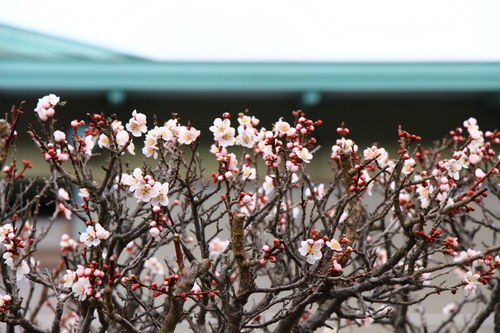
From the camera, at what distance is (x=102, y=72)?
26.0 ft

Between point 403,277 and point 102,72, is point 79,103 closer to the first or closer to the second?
point 102,72

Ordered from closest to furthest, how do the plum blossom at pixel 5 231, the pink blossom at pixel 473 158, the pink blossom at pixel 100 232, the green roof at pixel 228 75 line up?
the pink blossom at pixel 100 232 → the plum blossom at pixel 5 231 → the pink blossom at pixel 473 158 → the green roof at pixel 228 75

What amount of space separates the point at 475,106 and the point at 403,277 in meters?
6.48

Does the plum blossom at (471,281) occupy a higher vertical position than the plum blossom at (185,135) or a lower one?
lower

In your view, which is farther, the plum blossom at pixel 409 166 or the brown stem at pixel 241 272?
the plum blossom at pixel 409 166

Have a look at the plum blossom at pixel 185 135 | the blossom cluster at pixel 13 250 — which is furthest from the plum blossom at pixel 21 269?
the plum blossom at pixel 185 135

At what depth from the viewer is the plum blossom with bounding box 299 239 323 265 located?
9.46 ft

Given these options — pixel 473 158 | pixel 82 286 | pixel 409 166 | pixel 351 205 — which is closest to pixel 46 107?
pixel 82 286

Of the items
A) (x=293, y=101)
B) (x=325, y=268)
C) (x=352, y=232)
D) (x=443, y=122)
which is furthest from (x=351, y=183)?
(x=443, y=122)

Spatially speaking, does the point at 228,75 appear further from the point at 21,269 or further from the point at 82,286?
the point at 82,286

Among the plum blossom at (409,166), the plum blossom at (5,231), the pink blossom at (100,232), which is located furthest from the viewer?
the plum blossom at (409,166)

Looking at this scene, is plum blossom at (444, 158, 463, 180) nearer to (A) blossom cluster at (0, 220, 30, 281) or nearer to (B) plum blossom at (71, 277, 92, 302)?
(B) plum blossom at (71, 277, 92, 302)

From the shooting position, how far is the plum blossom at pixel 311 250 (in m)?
2.88

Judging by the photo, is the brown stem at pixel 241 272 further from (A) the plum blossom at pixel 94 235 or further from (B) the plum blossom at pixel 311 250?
(A) the plum blossom at pixel 94 235
